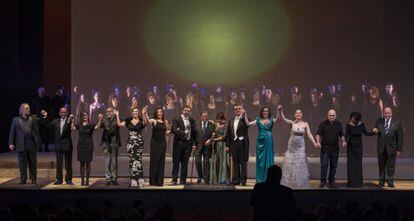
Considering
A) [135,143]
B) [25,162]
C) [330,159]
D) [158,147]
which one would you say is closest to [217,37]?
[158,147]

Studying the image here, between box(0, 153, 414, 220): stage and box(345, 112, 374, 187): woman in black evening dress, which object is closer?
box(0, 153, 414, 220): stage

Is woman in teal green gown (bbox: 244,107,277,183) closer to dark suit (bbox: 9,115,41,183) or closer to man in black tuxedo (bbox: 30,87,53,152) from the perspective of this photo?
dark suit (bbox: 9,115,41,183)

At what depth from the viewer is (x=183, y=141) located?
1177 centimetres

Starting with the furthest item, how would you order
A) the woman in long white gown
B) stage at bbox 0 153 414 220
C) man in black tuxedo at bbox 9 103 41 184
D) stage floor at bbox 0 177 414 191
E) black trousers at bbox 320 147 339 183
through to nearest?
man in black tuxedo at bbox 9 103 41 184 < black trousers at bbox 320 147 339 183 < stage floor at bbox 0 177 414 191 < the woman in long white gown < stage at bbox 0 153 414 220

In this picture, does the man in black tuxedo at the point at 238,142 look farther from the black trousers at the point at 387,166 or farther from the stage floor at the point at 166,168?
the black trousers at the point at 387,166

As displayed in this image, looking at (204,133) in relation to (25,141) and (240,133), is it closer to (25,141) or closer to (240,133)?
(240,133)

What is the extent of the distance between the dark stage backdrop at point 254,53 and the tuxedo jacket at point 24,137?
248cm

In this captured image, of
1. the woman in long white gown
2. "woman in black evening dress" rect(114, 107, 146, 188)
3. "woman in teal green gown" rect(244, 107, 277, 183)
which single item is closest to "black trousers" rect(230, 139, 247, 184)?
"woman in teal green gown" rect(244, 107, 277, 183)

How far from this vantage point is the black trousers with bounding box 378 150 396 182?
11.3 metres

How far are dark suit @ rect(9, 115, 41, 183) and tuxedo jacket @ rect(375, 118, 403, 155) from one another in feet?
17.9

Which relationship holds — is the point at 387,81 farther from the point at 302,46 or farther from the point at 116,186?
the point at 116,186
